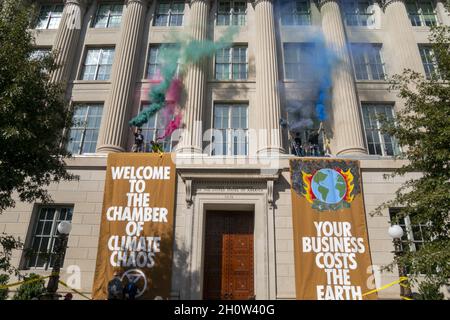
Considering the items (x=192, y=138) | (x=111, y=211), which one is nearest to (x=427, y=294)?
(x=192, y=138)

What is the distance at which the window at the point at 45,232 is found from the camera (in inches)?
640

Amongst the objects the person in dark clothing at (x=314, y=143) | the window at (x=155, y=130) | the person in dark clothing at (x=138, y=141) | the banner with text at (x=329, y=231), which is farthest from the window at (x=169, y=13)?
the banner with text at (x=329, y=231)

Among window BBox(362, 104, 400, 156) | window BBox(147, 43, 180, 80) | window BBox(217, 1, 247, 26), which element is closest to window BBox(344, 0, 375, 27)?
window BBox(362, 104, 400, 156)

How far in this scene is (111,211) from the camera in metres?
16.4

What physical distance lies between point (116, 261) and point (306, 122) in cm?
1218

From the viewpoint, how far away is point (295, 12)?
23266mm

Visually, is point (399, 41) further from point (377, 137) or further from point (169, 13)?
point (169, 13)

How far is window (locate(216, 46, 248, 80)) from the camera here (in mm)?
20953

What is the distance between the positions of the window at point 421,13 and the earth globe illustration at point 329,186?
522 inches

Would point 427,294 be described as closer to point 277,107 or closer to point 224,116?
point 277,107

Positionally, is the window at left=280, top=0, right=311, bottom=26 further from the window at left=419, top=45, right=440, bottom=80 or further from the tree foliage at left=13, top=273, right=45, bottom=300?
the tree foliage at left=13, top=273, right=45, bottom=300

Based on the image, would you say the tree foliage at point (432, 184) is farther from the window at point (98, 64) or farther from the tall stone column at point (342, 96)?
the window at point (98, 64)

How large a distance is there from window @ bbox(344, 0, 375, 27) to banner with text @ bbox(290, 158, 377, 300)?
1109cm

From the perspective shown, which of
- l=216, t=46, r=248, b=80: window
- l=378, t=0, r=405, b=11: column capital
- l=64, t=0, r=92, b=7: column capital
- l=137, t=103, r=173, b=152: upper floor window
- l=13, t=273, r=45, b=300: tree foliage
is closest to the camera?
l=13, t=273, r=45, b=300: tree foliage
